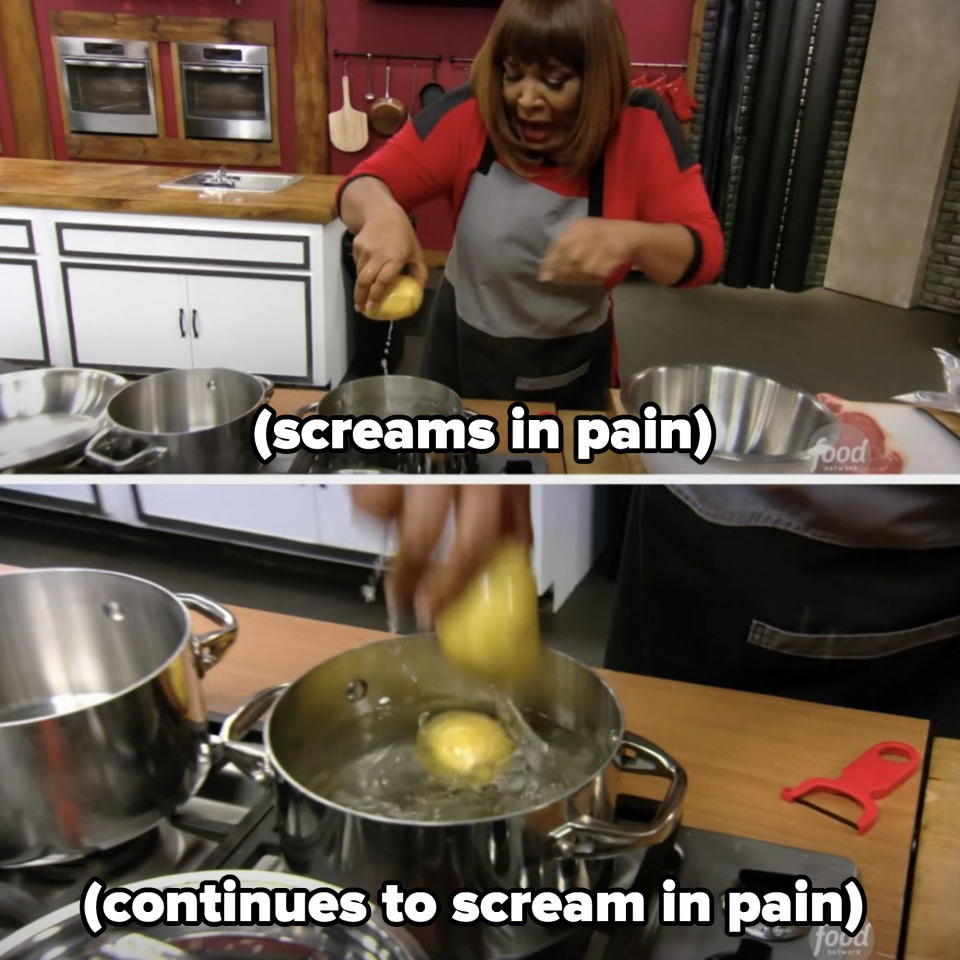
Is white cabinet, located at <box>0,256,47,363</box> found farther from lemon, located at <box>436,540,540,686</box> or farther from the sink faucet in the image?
lemon, located at <box>436,540,540,686</box>

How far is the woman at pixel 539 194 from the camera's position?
1.81 feet

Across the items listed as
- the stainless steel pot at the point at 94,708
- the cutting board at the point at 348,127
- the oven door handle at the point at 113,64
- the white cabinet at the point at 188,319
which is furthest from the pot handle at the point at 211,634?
the cutting board at the point at 348,127

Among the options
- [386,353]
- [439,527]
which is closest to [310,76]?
[386,353]

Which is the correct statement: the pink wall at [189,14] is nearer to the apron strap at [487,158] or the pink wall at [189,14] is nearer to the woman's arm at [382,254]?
the apron strap at [487,158]

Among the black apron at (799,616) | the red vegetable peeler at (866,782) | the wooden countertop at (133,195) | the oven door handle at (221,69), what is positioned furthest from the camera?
the oven door handle at (221,69)

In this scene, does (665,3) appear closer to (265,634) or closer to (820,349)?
(820,349)

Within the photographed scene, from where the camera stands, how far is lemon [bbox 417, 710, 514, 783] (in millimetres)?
305

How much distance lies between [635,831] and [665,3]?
198cm

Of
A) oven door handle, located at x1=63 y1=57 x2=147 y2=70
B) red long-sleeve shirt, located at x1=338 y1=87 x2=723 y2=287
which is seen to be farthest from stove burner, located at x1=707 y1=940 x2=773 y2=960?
oven door handle, located at x1=63 y1=57 x2=147 y2=70

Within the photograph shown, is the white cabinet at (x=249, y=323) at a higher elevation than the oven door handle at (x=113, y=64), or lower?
lower

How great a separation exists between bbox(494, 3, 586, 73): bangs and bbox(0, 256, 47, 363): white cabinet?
0.44m

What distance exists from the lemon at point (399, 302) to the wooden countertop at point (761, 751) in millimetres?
195

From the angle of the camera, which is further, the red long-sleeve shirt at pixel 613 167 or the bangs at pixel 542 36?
the red long-sleeve shirt at pixel 613 167

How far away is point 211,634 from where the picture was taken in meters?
0.32
